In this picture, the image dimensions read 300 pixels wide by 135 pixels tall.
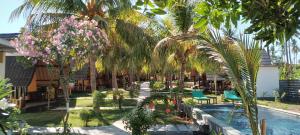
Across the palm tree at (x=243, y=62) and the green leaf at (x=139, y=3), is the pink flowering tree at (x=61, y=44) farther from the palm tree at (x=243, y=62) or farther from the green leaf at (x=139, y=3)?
A: the green leaf at (x=139, y=3)

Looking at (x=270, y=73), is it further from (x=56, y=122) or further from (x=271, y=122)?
(x=56, y=122)

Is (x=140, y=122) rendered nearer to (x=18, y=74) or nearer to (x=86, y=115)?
(x=86, y=115)

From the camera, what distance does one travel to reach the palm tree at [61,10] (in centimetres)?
1559

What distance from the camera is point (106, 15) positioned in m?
17.8

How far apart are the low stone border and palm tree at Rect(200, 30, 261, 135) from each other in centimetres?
362

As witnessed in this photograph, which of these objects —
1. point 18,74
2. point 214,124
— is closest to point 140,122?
point 214,124

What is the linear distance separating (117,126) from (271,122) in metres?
8.03

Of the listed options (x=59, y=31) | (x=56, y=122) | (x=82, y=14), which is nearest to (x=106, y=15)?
(x=82, y=14)

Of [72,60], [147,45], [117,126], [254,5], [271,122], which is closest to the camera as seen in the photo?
[254,5]

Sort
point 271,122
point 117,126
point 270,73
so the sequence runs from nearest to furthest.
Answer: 1. point 117,126
2. point 271,122
3. point 270,73

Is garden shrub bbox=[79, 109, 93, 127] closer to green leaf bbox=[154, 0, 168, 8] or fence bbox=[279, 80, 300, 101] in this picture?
green leaf bbox=[154, 0, 168, 8]

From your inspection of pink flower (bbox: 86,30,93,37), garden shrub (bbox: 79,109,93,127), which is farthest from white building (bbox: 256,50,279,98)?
pink flower (bbox: 86,30,93,37)

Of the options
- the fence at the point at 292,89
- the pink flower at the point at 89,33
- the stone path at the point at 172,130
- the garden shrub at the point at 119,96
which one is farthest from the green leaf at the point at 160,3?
the fence at the point at 292,89

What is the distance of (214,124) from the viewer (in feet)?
35.8
